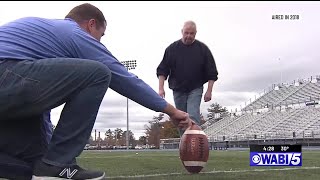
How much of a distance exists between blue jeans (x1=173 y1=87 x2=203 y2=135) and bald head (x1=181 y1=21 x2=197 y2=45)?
71 cm

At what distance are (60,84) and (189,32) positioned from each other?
3.63 metres

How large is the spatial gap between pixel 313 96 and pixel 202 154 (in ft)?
151

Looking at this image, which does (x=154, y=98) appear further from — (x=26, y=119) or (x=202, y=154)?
(x=202, y=154)

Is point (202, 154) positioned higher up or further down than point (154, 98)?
further down

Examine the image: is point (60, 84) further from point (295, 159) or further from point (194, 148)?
point (295, 159)

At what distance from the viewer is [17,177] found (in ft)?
9.67

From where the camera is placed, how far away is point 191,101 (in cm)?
590

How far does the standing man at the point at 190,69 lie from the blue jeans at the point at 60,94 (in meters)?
3.22

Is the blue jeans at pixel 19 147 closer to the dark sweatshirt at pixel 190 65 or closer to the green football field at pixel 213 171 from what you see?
the green football field at pixel 213 171

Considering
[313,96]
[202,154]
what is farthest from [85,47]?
[313,96]

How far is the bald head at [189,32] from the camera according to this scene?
6.00 meters

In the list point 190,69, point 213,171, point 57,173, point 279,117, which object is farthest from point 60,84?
point 279,117

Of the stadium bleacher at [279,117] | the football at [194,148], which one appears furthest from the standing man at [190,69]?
the stadium bleacher at [279,117]

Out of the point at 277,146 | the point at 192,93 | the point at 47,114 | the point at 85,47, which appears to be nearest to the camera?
the point at 85,47
